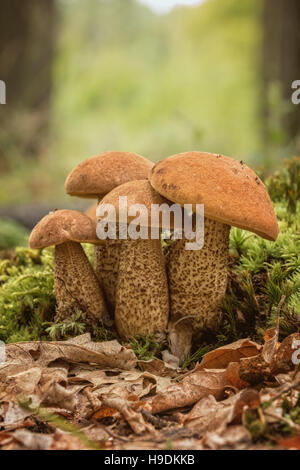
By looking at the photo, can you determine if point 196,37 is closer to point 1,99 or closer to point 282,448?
point 1,99

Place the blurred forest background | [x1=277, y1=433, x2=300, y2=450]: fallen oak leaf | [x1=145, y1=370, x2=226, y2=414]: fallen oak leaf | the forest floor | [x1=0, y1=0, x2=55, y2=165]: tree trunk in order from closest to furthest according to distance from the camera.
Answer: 1. [x1=277, y1=433, x2=300, y2=450]: fallen oak leaf
2. the forest floor
3. [x1=145, y1=370, x2=226, y2=414]: fallen oak leaf
4. the blurred forest background
5. [x1=0, y1=0, x2=55, y2=165]: tree trunk

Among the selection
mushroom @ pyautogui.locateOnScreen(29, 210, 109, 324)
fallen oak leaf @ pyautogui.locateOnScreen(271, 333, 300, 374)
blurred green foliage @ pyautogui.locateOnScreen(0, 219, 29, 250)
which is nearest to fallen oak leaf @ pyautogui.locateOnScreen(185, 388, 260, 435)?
fallen oak leaf @ pyautogui.locateOnScreen(271, 333, 300, 374)

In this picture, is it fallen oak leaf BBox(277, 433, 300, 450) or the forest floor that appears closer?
fallen oak leaf BBox(277, 433, 300, 450)

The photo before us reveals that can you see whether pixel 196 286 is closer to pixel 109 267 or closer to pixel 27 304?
pixel 109 267

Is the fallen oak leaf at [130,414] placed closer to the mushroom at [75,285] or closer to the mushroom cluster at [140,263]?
the mushroom cluster at [140,263]

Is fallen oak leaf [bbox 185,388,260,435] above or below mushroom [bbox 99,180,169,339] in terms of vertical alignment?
below

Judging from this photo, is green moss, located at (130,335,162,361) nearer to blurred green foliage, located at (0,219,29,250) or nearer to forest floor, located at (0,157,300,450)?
forest floor, located at (0,157,300,450)

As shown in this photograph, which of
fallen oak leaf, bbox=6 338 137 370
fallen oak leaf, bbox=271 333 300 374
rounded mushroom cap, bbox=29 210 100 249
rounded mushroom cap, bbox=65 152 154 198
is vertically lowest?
fallen oak leaf, bbox=6 338 137 370

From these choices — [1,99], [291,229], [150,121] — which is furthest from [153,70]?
[291,229]
